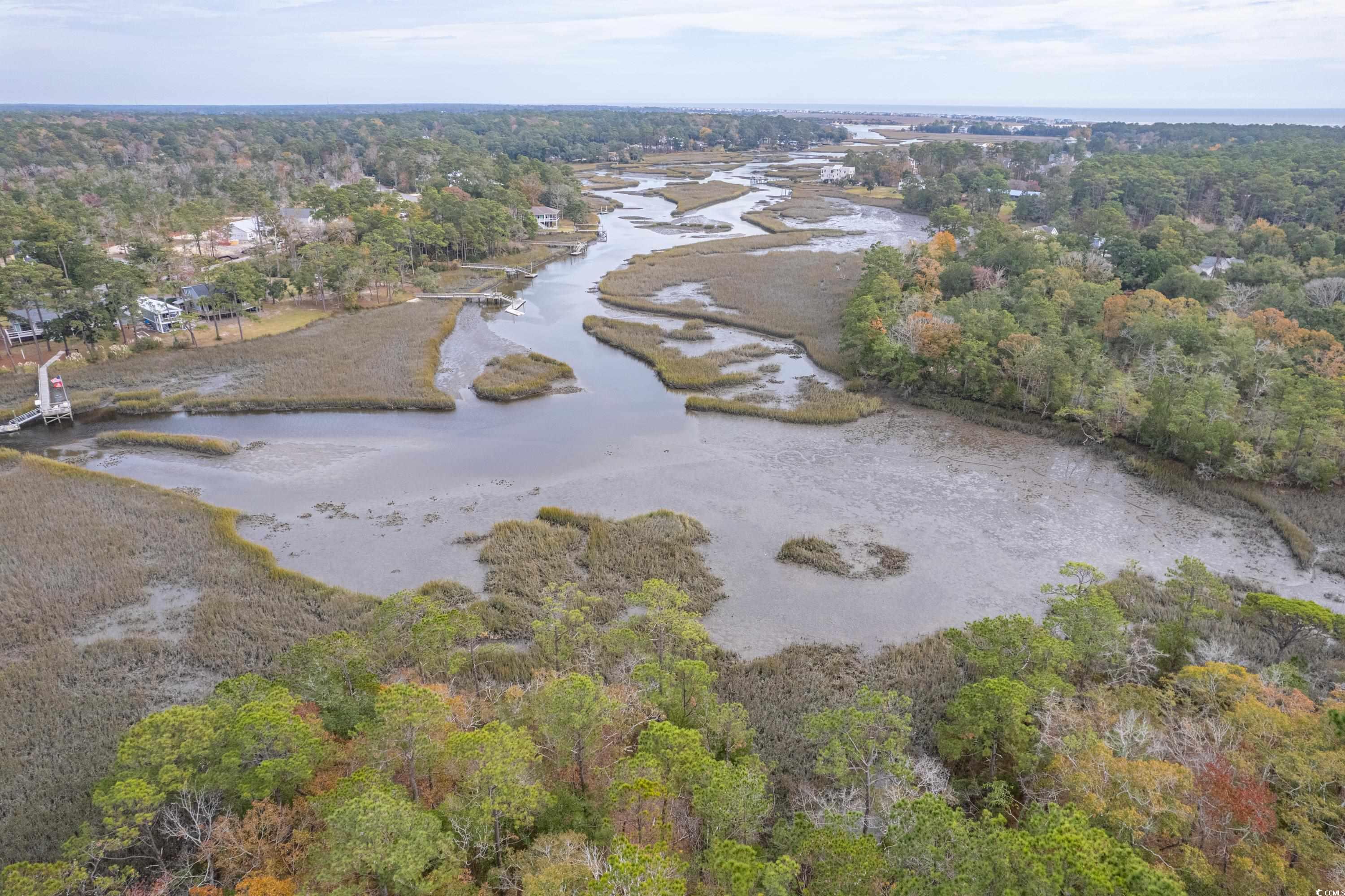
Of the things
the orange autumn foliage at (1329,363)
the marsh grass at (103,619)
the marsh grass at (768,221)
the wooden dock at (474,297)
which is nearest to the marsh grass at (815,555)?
the marsh grass at (103,619)

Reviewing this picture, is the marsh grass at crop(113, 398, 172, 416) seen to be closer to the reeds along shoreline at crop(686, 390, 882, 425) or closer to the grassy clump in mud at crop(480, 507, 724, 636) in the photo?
the grassy clump in mud at crop(480, 507, 724, 636)

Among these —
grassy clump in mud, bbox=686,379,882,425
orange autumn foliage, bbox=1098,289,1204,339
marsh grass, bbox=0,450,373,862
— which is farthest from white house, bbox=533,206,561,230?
marsh grass, bbox=0,450,373,862

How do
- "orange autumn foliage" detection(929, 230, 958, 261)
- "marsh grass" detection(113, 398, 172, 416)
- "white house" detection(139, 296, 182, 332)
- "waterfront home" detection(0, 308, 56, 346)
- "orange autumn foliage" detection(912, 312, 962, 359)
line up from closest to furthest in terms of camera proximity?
"marsh grass" detection(113, 398, 172, 416), "orange autumn foliage" detection(912, 312, 962, 359), "waterfront home" detection(0, 308, 56, 346), "white house" detection(139, 296, 182, 332), "orange autumn foliage" detection(929, 230, 958, 261)

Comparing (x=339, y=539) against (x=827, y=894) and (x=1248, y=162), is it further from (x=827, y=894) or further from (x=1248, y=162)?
(x=1248, y=162)

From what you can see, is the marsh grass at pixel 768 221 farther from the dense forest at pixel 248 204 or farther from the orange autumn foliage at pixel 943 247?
the orange autumn foliage at pixel 943 247

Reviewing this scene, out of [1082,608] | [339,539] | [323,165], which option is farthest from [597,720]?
[323,165]
